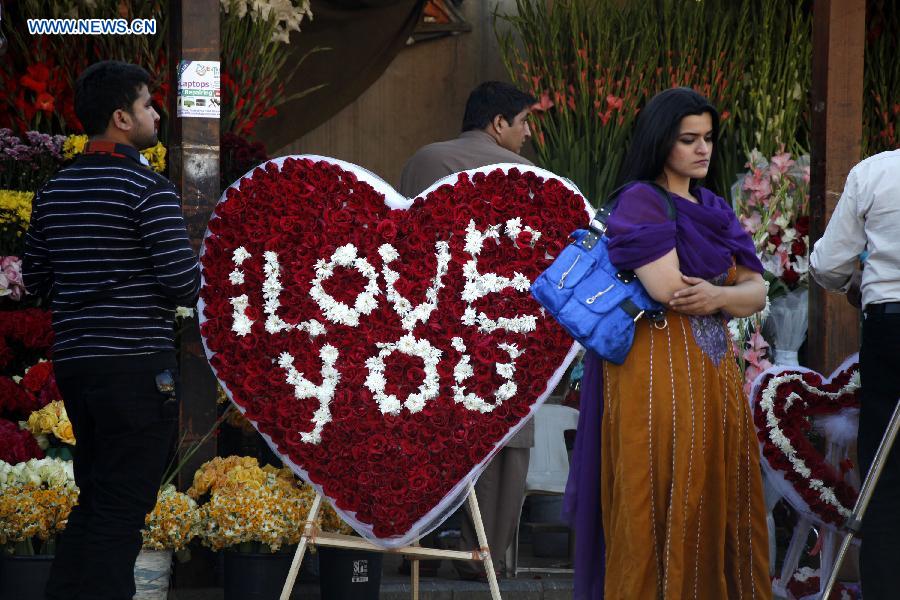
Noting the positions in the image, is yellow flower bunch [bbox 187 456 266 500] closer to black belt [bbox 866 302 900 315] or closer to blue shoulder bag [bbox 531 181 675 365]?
blue shoulder bag [bbox 531 181 675 365]

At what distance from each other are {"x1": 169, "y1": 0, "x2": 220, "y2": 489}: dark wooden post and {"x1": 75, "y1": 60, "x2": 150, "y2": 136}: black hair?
107 centimetres

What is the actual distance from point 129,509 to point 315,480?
86 cm

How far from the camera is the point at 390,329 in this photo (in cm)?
480

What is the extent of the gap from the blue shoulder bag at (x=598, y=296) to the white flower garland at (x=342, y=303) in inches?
38.0

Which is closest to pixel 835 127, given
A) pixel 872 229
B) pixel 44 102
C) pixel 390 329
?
pixel 872 229

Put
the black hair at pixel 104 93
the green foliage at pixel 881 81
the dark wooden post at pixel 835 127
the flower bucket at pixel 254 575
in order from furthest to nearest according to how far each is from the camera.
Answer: the green foliage at pixel 881 81 < the dark wooden post at pixel 835 127 < the flower bucket at pixel 254 575 < the black hair at pixel 104 93

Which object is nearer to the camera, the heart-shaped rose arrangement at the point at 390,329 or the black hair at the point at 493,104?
the heart-shaped rose arrangement at the point at 390,329

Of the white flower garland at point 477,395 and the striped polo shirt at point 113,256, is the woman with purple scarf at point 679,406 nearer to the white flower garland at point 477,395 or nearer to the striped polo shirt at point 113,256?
the white flower garland at point 477,395

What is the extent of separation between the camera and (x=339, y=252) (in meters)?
4.82

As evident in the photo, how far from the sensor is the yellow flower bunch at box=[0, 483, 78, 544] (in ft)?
15.5

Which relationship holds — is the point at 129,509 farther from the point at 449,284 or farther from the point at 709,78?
the point at 709,78

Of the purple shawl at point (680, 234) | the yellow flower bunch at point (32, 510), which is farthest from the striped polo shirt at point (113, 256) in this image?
the purple shawl at point (680, 234)

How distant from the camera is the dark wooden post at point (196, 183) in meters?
5.30

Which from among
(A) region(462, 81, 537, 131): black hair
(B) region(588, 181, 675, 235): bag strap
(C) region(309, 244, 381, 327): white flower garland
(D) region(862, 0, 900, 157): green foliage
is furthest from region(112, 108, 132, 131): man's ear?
(D) region(862, 0, 900, 157): green foliage
